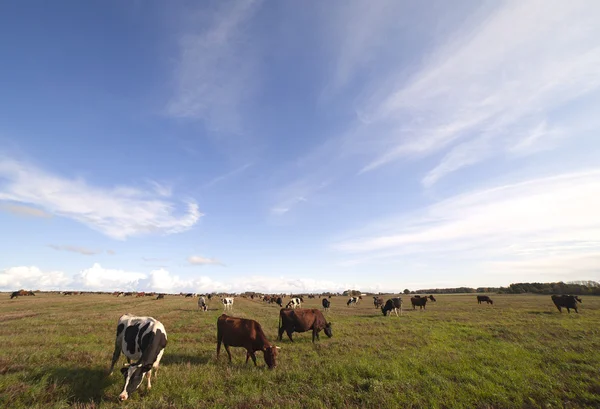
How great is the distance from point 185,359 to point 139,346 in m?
3.34

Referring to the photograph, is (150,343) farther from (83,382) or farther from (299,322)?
(299,322)

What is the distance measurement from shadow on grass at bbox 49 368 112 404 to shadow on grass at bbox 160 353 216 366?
7.28ft

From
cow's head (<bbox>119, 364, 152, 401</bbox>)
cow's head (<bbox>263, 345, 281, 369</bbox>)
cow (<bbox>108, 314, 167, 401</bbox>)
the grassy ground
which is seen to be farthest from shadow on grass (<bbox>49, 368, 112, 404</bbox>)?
cow's head (<bbox>263, 345, 281, 369</bbox>)

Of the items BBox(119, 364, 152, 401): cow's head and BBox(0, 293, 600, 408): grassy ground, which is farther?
BBox(0, 293, 600, 408): grassy ground

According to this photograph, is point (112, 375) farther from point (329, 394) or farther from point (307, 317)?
point (307, 317)

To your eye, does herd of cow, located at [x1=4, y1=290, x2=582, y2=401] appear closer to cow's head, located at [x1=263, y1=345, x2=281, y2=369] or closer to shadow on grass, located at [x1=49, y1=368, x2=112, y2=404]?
cow's head, located at [x1=263, y1=345, x2=281, y2=369]

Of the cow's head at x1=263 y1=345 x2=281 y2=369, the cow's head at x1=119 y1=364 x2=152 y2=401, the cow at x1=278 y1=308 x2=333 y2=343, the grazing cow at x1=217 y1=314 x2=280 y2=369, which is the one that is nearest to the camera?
the cow's head at x1=119 y1=364 x2=152 y2=401

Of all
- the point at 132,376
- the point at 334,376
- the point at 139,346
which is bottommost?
the point at 334,376

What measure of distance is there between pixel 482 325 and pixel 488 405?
53.2 feet

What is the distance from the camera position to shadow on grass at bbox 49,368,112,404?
24.0 feet

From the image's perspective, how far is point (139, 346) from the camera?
8.62 metres

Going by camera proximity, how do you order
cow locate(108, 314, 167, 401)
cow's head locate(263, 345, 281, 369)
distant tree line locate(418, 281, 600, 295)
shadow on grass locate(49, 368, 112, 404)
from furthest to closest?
1. distant tree line locate(418, 281, 600, 295)
2. cow's head locate(263, 345, 281, 369)
3. shadow on grass locate(49, 368, 112, 404)
4. cow locate(108, 314, 167, 401)

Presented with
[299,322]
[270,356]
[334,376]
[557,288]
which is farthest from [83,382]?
[557,288]

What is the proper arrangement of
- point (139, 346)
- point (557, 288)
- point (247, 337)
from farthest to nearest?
point (557, 288)
point (247, 337)
point (139, 346)
